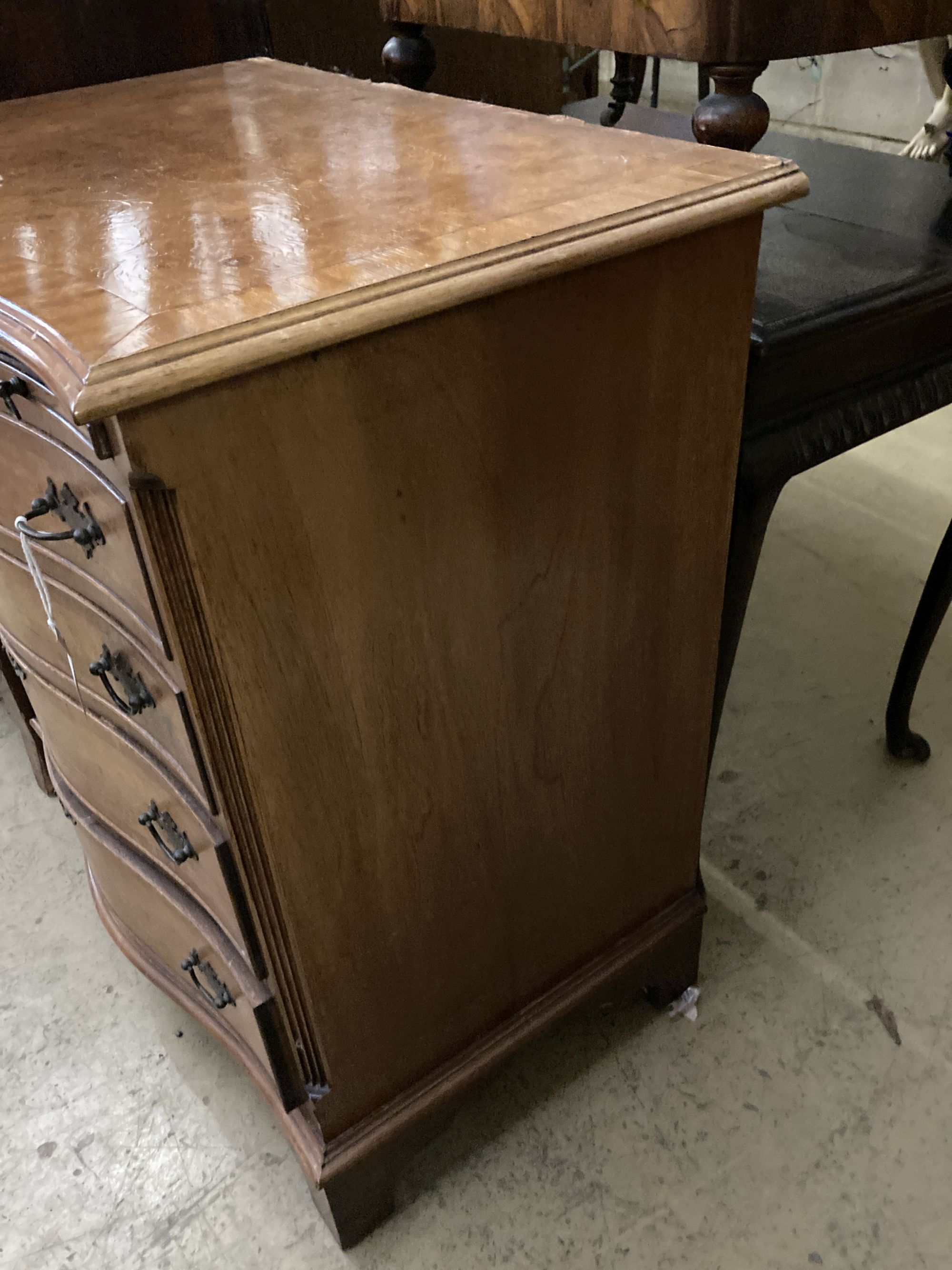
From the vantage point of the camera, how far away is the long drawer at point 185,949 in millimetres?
845

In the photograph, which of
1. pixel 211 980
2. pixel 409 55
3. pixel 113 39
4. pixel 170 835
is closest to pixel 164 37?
pixel 113 39

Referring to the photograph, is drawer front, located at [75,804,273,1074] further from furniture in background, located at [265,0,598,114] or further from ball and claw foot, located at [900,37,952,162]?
ball and claw foot, located at [900,37,952,162]

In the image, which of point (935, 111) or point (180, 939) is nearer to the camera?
point (180, 939)

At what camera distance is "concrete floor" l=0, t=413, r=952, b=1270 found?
967mm

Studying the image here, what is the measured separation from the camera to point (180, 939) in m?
0.97

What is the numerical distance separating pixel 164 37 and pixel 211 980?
1.04m

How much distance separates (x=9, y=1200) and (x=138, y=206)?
95 cm

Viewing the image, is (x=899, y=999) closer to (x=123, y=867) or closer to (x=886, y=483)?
(x=123, y=867)

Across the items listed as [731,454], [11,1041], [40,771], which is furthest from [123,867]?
[731,454]

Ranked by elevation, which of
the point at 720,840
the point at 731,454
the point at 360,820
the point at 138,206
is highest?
the point at 138,206

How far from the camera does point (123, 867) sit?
0.99 metres

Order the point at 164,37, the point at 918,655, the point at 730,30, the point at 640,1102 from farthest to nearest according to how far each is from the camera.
Answer: 1. the point at 918,655
2. the point at 164,37
3. the point at 640,1102
4. the point at 730,30

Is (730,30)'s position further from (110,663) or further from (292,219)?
(110,663)

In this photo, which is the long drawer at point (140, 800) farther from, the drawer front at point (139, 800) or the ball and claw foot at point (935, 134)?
the ball and claw foot at point (935, 134)
